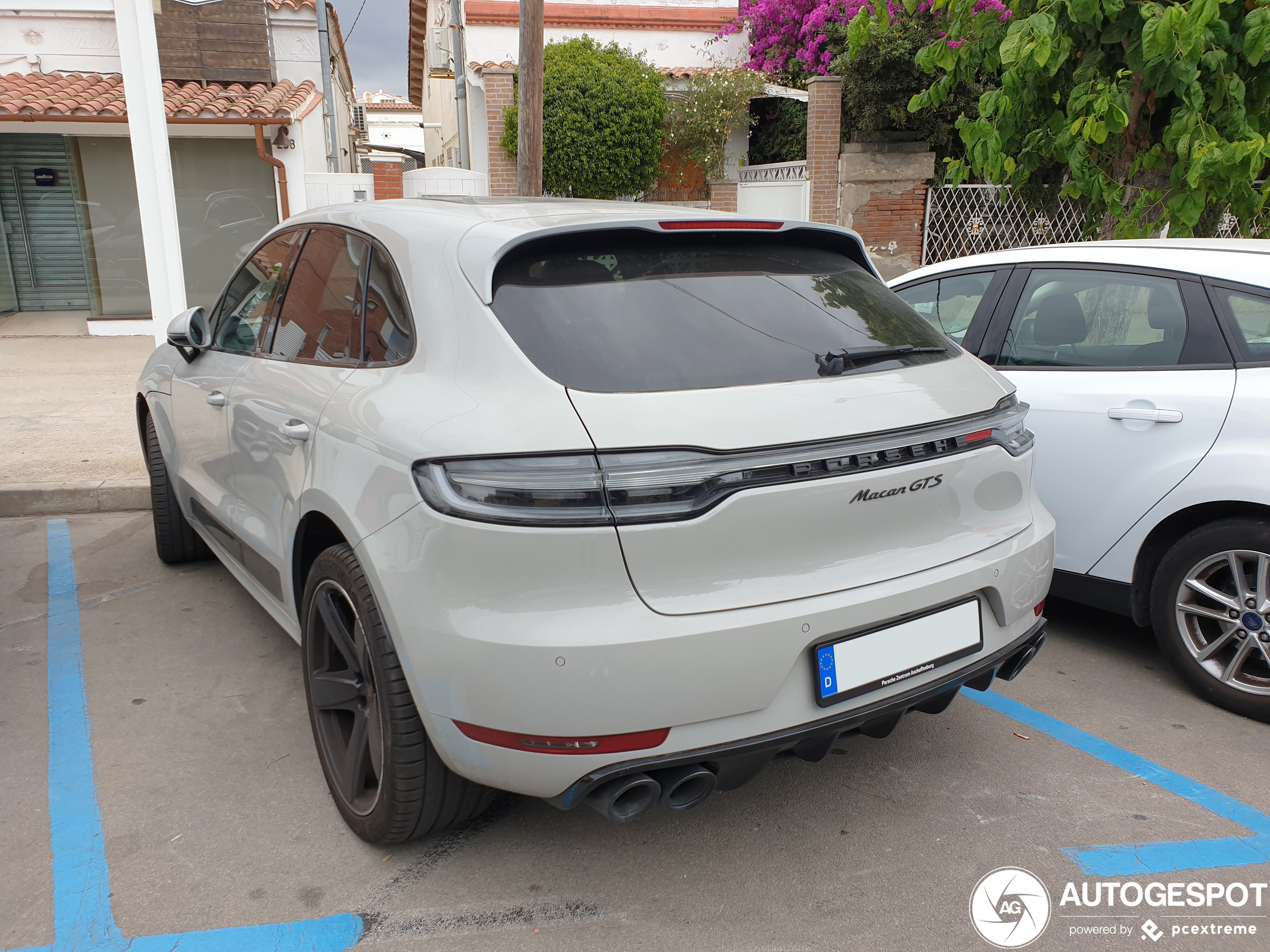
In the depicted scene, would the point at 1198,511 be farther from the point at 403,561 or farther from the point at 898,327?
the point at 403,561

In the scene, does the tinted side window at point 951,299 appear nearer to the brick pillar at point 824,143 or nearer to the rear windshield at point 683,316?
the rear windshield at point 683,316

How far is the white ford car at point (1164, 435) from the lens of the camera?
123 inches

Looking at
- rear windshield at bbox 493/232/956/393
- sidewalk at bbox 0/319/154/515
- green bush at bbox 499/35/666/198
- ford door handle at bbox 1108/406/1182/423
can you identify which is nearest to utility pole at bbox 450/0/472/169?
green bush at bbox 499/35/666/198

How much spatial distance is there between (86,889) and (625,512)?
5.59ft

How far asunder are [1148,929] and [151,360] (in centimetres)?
474

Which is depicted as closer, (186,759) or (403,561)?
(403,561)

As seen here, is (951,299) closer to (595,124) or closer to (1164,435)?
(1164,435)

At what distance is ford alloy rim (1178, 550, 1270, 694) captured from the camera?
3104 mm

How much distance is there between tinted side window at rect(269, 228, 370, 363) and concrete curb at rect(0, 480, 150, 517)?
10.4 feet

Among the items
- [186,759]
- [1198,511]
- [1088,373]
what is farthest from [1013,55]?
[186,759]

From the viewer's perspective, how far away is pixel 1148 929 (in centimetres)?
222

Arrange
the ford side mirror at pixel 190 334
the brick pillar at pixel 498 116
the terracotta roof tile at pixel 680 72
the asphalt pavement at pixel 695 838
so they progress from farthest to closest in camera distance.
Result: the terracotta roof tile at pixel 680 72 < the brick pillar at pixel 498 116 < the ford side mirror at pixel 190 334 < the asphalt pavement at pixel 695 838

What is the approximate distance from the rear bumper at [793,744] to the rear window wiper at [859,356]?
79 cm

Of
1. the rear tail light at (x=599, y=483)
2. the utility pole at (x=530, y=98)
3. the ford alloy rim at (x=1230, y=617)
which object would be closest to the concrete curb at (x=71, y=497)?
the utility pole at (x=530, y=98)
